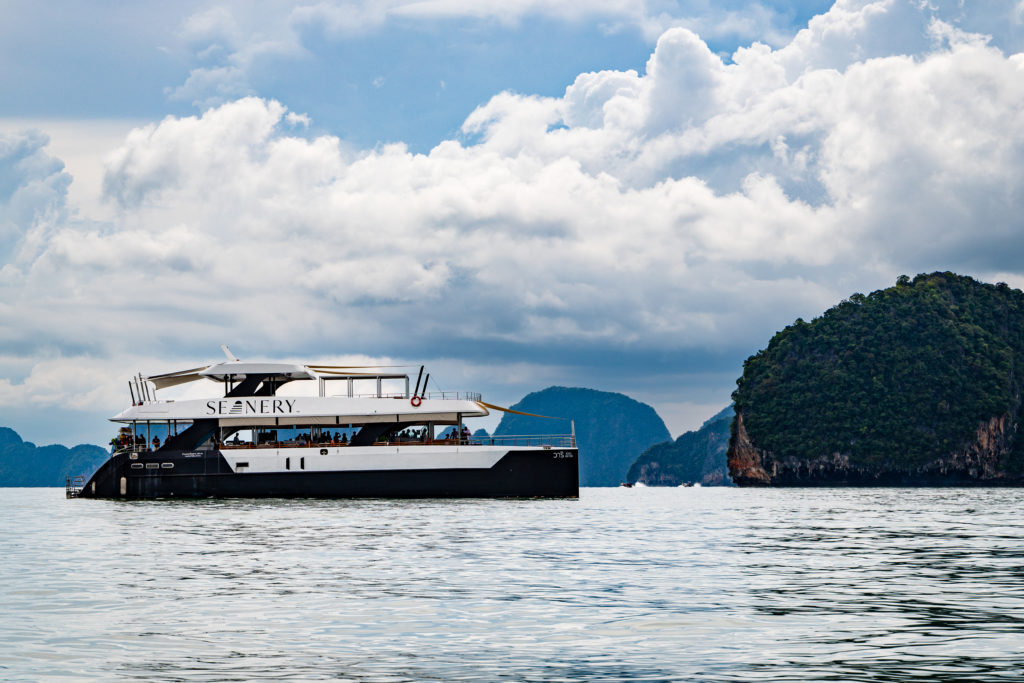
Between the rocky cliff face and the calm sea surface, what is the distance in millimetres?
123287

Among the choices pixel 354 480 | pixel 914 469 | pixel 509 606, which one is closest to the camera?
pixel 509 606

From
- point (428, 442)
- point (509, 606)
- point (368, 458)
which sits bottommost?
point (509, 606)

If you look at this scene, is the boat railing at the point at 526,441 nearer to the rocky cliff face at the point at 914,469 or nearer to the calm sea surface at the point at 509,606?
the calm sea surface at the point at 509,606

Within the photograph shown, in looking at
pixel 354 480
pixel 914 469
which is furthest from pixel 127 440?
pixel 914 469

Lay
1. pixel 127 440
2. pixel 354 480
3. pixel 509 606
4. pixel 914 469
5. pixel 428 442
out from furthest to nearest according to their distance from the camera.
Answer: pixel 914 469
pixel 127 440
pixel 428 442
pixel 354 480
pixel 509 606

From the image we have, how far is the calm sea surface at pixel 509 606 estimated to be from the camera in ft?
39.2

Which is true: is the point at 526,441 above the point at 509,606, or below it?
above

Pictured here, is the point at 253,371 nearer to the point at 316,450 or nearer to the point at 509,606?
the point at 316,450

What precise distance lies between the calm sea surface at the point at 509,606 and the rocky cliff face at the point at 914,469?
12329 centimetres

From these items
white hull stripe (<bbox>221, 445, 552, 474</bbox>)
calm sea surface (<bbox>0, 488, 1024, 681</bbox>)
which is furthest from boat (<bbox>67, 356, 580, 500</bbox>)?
calm sea surface (<bbox>0, 488, 1024, 681</bbox>)

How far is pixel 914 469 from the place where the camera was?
487ft

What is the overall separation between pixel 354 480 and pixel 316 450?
8.16ft

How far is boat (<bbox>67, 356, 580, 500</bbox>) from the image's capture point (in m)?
54.6

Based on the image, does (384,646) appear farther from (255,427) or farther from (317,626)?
(255,427)
